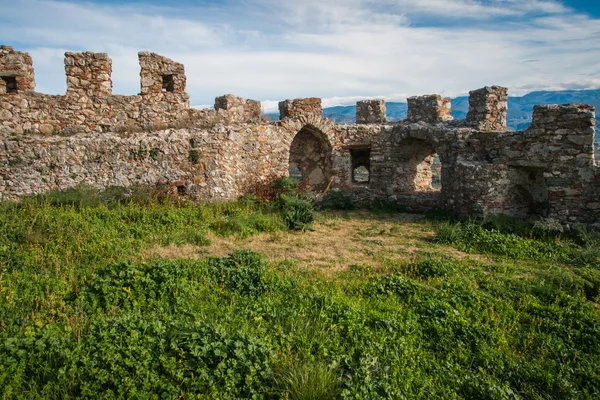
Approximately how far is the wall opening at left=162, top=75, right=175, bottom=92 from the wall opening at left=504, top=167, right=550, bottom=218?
31.9 ft

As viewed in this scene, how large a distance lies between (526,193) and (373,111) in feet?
21.6

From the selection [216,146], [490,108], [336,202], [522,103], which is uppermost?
[522,103]

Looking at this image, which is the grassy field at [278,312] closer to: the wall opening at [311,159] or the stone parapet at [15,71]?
the stone parapet at [15,71]

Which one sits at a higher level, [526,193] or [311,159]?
[311,159]

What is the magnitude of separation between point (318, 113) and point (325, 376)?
411 inches

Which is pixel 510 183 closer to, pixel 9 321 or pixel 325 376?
pixel 325 376

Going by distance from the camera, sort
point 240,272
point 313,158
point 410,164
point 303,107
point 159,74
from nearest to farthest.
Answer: point 240,272
point 159,74
point 303,107
point 410,164
point 313,158

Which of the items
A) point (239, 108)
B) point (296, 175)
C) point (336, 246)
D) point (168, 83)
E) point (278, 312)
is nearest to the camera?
point (278, 312)

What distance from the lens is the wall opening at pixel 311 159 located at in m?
14.4

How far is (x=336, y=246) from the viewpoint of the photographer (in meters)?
8.59

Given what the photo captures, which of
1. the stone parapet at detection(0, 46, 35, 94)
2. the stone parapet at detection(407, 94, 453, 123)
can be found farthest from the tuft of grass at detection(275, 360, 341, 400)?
the stone parapet at detection(407, 94, 453, 123)

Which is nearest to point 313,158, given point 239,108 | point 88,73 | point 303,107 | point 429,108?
A: point 303,107

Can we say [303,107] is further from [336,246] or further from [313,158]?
[336,246]

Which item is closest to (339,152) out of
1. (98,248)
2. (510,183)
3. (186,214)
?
(510,183)
